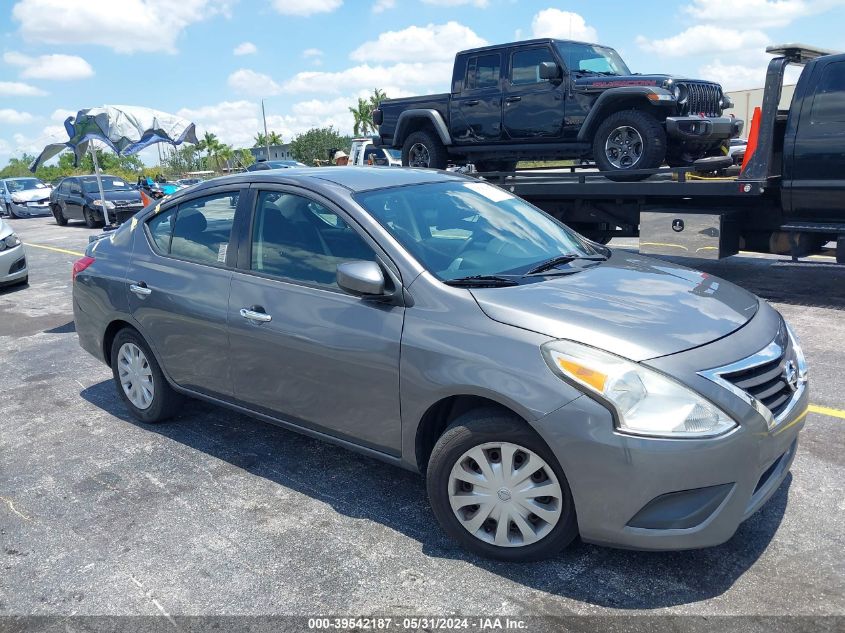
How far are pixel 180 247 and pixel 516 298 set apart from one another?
227 centimetres

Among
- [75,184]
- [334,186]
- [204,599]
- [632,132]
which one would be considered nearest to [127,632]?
[204,599]

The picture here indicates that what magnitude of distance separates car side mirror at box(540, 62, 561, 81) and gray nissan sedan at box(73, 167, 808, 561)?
567 centimetres

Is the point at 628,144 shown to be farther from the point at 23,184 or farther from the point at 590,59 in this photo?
the point at 23,184

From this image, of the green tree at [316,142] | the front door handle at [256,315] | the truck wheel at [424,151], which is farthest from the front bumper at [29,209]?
the green tree at [316,142]

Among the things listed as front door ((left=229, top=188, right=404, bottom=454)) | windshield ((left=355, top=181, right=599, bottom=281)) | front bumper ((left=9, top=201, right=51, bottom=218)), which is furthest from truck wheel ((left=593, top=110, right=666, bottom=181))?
front bumper ((left=9, top=201, right=51, bottom=218))

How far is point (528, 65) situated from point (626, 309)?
24.7 ft

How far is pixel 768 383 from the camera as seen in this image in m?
2.87

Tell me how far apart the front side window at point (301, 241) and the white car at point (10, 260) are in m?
7.78

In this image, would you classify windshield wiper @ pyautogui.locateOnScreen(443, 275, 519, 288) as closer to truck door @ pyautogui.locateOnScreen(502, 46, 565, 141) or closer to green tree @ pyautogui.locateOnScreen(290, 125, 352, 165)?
truck door @ pyautogui.locateOnScreen(502, 46, 565, 141)

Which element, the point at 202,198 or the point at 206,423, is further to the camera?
the point at 206,423

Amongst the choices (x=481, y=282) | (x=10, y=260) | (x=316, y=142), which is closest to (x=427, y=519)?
(x=481, y=282)

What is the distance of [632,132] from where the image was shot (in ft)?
29.1

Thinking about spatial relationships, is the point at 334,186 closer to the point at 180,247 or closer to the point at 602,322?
the point at 180,247

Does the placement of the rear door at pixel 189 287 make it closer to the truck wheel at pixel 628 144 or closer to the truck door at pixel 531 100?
the truck wheel at pixel 628 144
